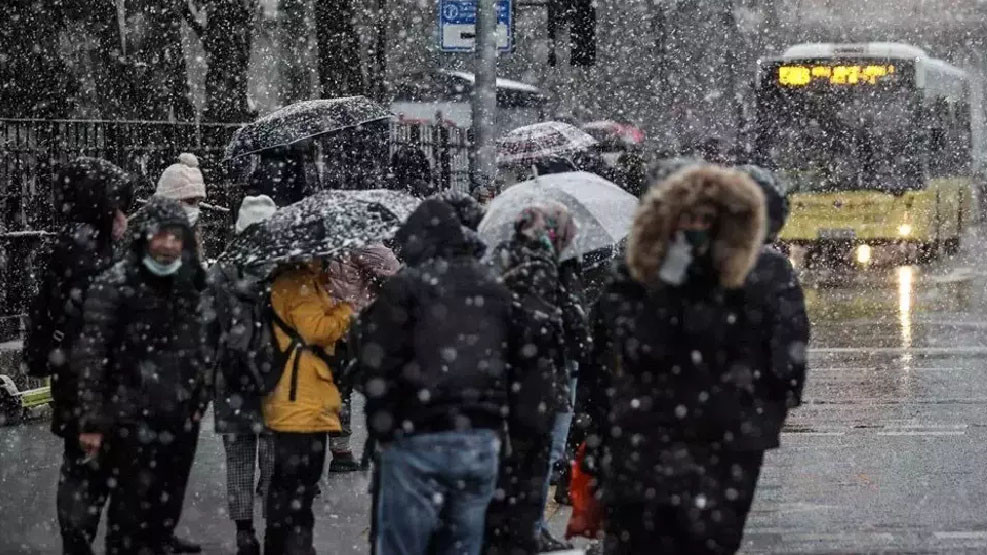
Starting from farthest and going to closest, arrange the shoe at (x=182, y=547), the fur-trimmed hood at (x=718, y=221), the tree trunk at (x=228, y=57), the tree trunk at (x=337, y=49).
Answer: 1. the tree trunk at (x=337, y=49)
2. the tree trunk at (x=228, y=57)
3. the shoe at (x=182, y=547)
4. the fur-trimmed hood at (x=718, y=221)

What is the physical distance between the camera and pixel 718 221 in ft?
16.6

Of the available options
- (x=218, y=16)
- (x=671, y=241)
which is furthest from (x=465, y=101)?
(x=671, y=241)

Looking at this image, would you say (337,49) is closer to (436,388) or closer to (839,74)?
(839,74)

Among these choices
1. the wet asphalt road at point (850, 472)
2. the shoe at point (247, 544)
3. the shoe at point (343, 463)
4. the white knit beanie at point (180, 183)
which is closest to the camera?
the shoe at point (247, 544)

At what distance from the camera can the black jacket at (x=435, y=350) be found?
5.82 m

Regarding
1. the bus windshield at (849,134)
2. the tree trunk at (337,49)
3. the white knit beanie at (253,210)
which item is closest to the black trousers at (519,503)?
the white knit beanie at (253,210)

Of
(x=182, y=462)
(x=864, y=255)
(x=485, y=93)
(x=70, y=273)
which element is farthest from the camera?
(x=864, y=255)

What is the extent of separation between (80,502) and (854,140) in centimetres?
2008

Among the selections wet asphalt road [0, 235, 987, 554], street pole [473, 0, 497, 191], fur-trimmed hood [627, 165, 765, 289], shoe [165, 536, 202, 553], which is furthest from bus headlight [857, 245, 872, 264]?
fur-trimmed hood [627, 165, 765, 289]

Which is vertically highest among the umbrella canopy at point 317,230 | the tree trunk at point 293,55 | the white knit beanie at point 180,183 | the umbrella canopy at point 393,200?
the tree trunk at point 293,55

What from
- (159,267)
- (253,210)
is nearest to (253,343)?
(159,267)

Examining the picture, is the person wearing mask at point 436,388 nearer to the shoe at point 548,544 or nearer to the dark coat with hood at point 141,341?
the dark coat with hood at point 141,341

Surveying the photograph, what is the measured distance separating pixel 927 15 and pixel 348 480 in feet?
138

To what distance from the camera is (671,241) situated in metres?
5.08
